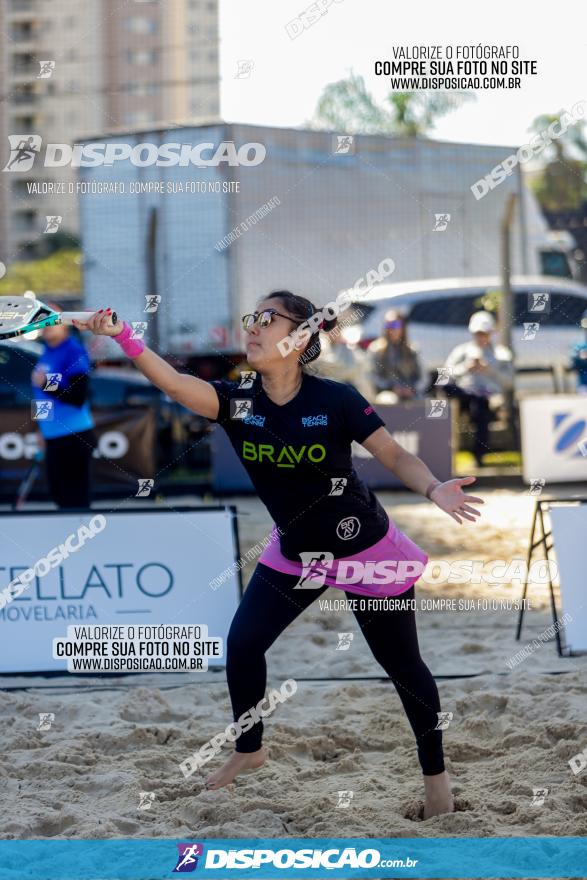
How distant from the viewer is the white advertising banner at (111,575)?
18.9 ft

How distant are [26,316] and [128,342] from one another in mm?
376

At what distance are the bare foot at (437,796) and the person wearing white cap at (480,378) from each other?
8831mm

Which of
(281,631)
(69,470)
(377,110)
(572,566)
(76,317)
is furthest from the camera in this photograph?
(377,110)

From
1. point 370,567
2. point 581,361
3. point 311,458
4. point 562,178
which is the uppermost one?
point 562,178

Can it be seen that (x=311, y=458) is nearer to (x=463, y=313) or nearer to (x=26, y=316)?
(x=26, y=316)

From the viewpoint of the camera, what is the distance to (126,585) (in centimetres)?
580

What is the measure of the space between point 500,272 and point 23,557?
30.1 ft

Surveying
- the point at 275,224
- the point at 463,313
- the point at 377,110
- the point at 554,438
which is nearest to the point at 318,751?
the point at 554,438

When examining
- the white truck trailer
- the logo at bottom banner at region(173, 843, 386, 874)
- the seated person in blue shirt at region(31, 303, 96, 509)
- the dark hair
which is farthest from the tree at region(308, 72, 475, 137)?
the logo at bottom banner at region(173, 843, 386, 874)

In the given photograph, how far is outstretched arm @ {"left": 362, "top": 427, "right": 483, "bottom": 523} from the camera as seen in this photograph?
145 inches

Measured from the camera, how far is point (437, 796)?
3.89 metres

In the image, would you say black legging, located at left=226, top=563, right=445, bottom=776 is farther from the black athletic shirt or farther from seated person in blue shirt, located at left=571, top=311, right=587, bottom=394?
seated person in blue shirt, located at left=571, top=311, right=587, bottom=394

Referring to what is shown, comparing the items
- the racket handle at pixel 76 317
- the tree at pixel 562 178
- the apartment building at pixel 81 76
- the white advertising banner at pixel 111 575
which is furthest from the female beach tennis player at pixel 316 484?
the tree at pixel 562 178

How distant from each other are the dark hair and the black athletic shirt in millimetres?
108
